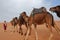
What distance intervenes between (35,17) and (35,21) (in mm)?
278

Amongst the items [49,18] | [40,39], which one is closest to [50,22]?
[49,18]

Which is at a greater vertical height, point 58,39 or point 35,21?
point 35,21

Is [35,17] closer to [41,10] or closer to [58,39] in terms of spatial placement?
[41,10]

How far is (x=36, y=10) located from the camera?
1497 cm

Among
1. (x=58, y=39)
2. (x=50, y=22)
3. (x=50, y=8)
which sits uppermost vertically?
(x=50, y=8)

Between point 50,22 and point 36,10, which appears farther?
point 36,10

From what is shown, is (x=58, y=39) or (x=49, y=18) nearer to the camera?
(x=49, y=18)

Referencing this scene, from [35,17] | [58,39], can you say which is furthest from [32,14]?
[58,39]

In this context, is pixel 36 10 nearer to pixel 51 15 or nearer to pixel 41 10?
pixel 41 10

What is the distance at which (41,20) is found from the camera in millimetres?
14172

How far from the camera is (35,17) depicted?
14.5 m

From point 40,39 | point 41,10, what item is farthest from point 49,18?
point 40,39

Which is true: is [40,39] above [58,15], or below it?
below

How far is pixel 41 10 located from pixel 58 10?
3.81 feet
